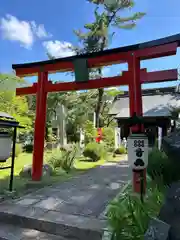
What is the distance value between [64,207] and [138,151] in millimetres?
1742

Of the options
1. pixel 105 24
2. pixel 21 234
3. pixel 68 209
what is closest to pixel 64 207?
pixel 68 209

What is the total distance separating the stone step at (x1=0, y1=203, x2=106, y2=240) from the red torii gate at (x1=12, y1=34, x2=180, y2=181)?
2.11m

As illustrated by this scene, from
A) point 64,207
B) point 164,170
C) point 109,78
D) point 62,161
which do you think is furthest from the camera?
point 62,161

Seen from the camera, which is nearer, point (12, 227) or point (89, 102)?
point (12, 227)

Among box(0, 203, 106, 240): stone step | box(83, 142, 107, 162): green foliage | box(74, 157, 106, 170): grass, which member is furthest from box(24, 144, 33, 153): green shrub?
box(0, 203, 106, 240): stone step

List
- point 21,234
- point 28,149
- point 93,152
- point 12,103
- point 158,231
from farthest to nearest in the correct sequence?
point 28,149 < point 12,103 < point 93,152 < point 21,234 < point 158,231

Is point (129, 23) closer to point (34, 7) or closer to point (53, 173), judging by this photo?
point (34, 7)

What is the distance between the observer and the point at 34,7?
889 cm

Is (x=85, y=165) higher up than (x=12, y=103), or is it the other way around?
(x=12, y=103)

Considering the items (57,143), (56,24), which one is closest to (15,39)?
(56,24)

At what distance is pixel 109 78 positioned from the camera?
5227mm

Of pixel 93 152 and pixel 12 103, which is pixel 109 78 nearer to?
pixel 93 152

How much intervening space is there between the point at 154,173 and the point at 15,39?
46.2ft

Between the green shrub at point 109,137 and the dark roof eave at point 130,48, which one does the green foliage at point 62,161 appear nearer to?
the dark roof eave at point 130,48
